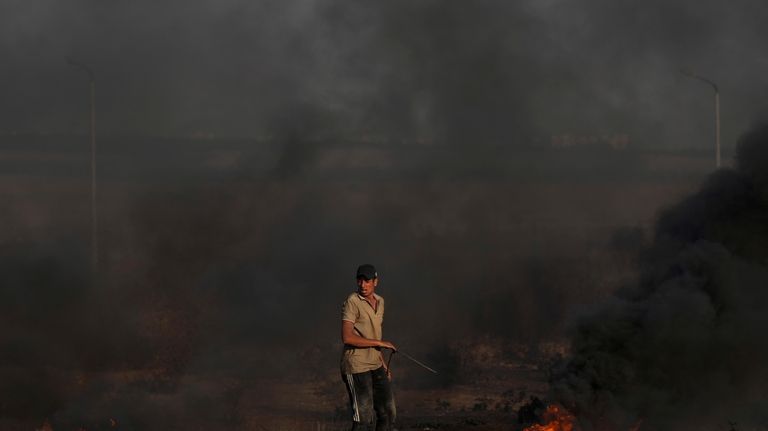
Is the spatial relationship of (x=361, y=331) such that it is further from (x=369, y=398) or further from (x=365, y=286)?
(x=369, y=398)

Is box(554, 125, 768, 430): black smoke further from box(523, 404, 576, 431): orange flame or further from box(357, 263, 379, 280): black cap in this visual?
box(357, 263, 379, 280): black cap

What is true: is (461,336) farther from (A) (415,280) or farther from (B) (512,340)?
(A) (415,280)

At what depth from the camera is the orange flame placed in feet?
55.6

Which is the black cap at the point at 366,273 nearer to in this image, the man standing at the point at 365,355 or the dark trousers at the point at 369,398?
the man standing at the point at 365,355

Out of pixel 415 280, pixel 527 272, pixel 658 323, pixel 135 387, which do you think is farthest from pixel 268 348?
pixel 658 323

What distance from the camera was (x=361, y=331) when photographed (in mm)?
13625

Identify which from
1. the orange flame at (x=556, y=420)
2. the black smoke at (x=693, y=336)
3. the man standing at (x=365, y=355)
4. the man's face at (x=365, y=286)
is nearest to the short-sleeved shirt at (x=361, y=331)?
the man standing at (x=365, y=355)

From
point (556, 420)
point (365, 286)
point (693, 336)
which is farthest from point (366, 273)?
point (693, 336)

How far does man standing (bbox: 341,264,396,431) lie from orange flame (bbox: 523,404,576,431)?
3.56m

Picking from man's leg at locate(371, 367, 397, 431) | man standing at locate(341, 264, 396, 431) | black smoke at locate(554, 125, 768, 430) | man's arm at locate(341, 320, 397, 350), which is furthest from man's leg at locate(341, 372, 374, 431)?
black smoke at locate(554, 125, 768, 430)

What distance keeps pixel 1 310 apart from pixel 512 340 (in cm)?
1248

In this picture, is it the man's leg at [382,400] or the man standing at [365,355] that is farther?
the man's leg at [382,400]

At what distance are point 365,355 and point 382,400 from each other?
0.59 meters

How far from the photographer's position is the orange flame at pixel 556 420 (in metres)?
17.0
